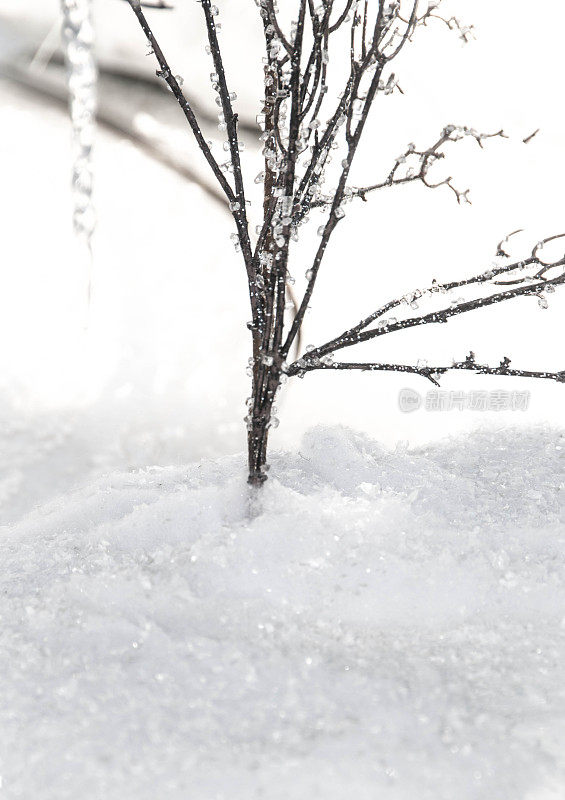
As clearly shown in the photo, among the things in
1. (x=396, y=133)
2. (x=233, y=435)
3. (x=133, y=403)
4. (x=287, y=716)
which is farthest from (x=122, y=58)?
(x=287, y=716)

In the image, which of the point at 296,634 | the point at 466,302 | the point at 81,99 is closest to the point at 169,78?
the point at 466,302

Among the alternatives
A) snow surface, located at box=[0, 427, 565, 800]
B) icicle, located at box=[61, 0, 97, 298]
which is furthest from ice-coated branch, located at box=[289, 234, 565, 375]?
icicle, located at box=[61, 0, 97, 298]

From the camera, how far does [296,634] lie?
2.01ft

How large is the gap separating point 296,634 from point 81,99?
1201mm

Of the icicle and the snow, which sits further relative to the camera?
the icicle

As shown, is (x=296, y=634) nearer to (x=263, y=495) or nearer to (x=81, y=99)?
(x=263, y=495)

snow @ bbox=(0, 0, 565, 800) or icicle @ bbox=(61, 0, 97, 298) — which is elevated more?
icicle @ bbox=(61, 0, 97, 298)

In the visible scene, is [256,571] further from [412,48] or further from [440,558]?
[412,48]

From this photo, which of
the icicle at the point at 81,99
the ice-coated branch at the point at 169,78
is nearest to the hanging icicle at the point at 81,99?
the icicle at the point at 81,99

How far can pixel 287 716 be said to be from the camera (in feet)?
1.71

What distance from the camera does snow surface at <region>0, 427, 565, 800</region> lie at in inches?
18.9

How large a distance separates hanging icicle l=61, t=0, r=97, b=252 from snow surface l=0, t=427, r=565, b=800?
73 cm

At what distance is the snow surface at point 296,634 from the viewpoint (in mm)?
481

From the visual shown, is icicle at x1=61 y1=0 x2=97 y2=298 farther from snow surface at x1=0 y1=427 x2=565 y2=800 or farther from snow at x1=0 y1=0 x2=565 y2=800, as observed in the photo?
snow surface at x1=0 y1=427 x2=565 y2=800
